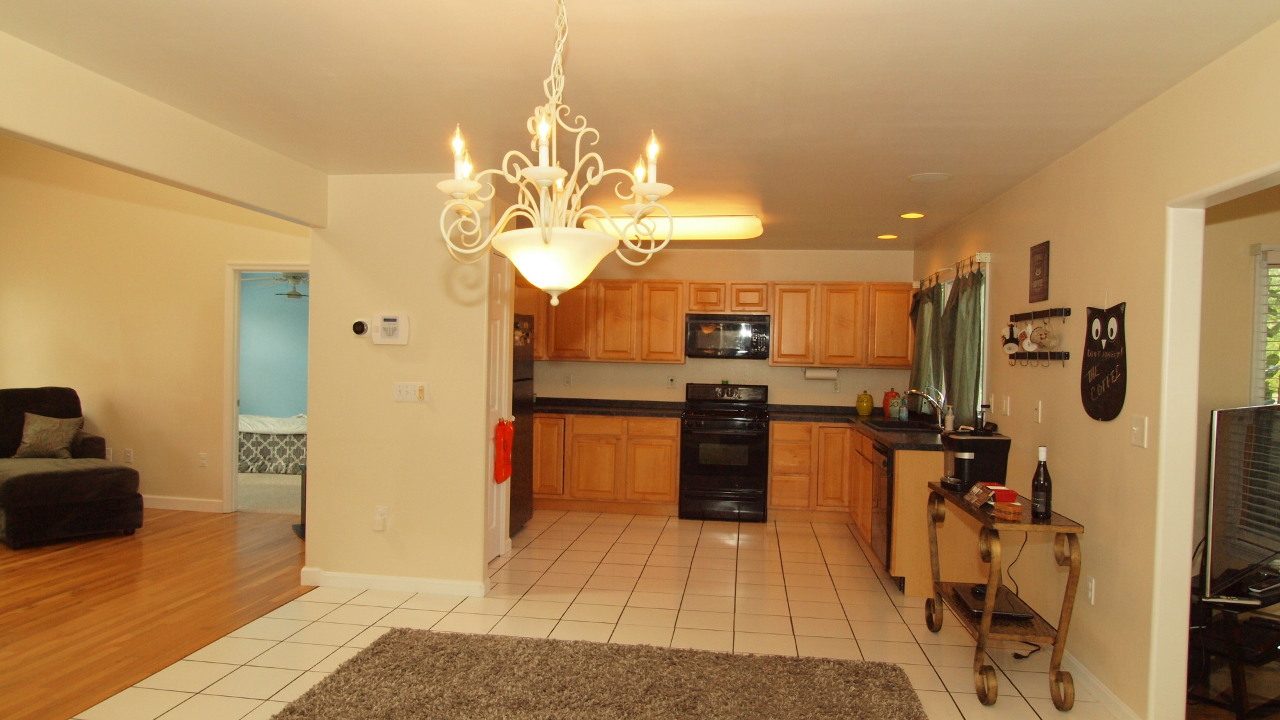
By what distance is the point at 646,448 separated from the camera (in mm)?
6273

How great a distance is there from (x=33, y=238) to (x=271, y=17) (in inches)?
222

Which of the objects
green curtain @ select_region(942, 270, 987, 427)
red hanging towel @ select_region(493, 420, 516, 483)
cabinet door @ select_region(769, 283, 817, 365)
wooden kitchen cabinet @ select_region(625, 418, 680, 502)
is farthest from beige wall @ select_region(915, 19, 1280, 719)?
wooden kitchen cabinet @ select_region(625, 418, 680, 502)

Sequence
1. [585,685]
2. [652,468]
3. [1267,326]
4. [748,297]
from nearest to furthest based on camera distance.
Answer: [585,685], [1267,326], [652,468], [748,297]

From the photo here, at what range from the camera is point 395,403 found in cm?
409

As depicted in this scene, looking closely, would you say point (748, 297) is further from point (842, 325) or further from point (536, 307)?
point (536, 307)

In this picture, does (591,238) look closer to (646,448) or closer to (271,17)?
(271,17)

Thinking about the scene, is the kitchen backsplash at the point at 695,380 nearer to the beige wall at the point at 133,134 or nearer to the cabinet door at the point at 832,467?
the cabinet door at the point at 832,467

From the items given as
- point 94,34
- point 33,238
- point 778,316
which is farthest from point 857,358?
point 33,238

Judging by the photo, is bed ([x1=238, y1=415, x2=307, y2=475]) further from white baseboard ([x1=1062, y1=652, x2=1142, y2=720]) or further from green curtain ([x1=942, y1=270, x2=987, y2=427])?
white baseboard ([x1=1062, y1=652, x2=1142, y2=720])

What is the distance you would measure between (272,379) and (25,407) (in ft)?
8.52

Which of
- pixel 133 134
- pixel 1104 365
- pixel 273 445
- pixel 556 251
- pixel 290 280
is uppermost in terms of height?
pixel 133 134

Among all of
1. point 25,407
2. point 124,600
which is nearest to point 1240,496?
point 124,600

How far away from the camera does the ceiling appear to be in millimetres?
2066

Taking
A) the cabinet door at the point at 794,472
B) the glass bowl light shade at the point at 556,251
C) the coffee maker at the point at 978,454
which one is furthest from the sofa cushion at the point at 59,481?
the coffee maker at the point at 978,454
